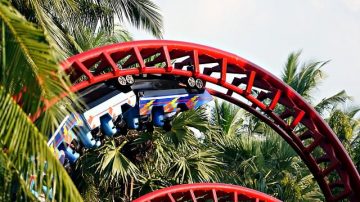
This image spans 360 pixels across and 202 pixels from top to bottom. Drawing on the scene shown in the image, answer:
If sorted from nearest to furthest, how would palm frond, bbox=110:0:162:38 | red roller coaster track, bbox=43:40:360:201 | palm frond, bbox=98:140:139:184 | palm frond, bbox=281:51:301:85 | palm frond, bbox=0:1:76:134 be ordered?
palm frond, bbox=0:1:76:134, red roller coaster track, bbox=43:40:360:201, palm frond, bbox=98:140:139:184, palm frond, bbox=110:0:162:38, palm frond, bbox=281:51:301:85

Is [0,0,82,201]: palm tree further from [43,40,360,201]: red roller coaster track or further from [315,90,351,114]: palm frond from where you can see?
[315,90,351,114]: palm frond

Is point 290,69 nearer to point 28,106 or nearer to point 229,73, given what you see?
point 229,73

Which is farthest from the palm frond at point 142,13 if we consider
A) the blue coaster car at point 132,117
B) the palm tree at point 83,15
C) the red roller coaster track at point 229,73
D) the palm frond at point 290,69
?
the palm frond at point 290,69

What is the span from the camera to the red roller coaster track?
11797 mm

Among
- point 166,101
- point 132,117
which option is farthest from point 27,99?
point 166,101

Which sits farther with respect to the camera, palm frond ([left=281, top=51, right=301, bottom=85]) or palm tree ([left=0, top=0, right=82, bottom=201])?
palm frond ([left=281, top=51, right=301, bottom=85])

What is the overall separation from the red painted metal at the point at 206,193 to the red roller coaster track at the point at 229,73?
1210 mm

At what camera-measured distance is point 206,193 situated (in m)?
14.9

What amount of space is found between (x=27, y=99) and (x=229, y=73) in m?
9.03

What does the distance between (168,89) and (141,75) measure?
1.53ft

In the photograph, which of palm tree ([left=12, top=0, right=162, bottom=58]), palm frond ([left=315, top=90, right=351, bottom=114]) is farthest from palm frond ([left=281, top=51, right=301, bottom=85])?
palm tree ([left=12, top=0, right=162, bottom=58])

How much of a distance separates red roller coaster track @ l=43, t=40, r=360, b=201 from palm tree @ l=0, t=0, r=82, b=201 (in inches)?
225

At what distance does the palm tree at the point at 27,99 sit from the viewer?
5074 millimetres

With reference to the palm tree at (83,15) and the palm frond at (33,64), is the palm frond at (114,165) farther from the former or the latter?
the palm frond at (33,64)
